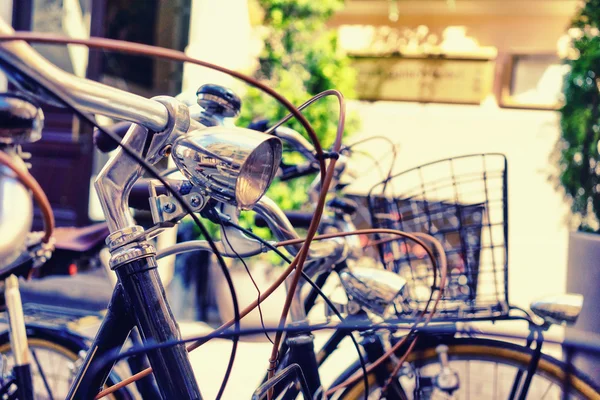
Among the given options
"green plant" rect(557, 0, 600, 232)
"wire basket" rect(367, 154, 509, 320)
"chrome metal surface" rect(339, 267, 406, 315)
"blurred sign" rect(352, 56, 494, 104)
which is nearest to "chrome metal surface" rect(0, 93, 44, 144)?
"chrome metal surface" rect(339, 267, 406, 315)

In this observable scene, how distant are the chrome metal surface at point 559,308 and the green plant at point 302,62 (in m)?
2.16

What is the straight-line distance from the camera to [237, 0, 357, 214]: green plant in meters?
3.21

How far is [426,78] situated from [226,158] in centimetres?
396

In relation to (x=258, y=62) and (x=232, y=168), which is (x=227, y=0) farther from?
(x=232, y=168)

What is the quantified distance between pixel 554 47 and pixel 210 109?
→ 4107mm

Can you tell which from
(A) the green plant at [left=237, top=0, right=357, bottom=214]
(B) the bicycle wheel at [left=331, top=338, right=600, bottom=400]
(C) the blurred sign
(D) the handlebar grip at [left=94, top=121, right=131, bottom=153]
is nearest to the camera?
(D) the handlebar grip at [left=94, top=121, right=131, bottom=153]

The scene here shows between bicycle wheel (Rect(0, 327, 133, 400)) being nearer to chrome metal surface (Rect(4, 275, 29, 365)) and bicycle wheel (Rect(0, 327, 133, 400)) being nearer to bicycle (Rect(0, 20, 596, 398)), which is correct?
chrome metal surface (Rect(4, 275, 29, 365))

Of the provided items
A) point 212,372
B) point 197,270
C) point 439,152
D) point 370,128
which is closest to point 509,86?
point 439,152

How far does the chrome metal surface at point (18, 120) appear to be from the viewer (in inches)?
28.0

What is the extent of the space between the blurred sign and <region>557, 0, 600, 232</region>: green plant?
5.61 feet

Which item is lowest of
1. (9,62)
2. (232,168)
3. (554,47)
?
(232,168)

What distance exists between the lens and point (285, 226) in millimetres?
1047

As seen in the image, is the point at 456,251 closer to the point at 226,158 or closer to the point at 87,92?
the point at 226,158

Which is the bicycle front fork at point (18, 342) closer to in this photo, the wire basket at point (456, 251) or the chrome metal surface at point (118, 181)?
the chrome metal surface at point (118, 181)
